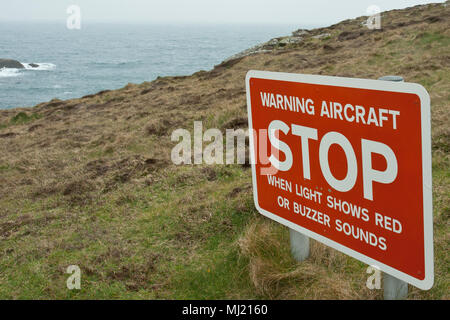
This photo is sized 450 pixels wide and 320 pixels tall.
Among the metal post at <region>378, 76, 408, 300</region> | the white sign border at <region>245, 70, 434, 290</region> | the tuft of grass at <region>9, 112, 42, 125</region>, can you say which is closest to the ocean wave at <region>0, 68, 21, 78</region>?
the tuft of grass at <region>9, 112, 42, 125</region>

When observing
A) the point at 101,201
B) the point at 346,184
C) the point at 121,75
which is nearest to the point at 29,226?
the point at 101,201

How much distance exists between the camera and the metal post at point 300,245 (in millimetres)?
3998

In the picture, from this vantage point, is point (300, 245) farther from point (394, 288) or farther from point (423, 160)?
point (423, 160)

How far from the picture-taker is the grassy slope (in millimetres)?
4070

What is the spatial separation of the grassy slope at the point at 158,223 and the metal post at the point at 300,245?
0.08 meters

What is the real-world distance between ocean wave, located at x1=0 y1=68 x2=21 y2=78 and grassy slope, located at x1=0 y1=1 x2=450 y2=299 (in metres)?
71.2

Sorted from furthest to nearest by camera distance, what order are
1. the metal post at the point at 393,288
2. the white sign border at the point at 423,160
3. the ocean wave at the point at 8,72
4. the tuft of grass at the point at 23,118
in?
the ocean wave at the point at 8,72, the tuft of grass at the point at 23,118, the metal post at the point at 393,288, the white sign border at the point at 423,160

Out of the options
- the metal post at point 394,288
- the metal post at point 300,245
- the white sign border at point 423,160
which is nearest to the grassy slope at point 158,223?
the metal post at point 300,245

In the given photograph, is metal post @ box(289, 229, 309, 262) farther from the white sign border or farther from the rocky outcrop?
the rocky outcrop

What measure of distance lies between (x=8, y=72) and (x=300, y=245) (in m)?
86.5

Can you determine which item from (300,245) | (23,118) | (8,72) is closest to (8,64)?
(8,72)

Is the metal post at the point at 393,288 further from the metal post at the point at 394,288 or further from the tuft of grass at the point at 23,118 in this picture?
the tuft of grass at the point at 23,118

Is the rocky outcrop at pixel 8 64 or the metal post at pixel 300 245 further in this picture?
the rocky outcrop at pixel 8 64

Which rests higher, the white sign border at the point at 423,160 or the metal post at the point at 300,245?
the white sign border at the point at 423,160
